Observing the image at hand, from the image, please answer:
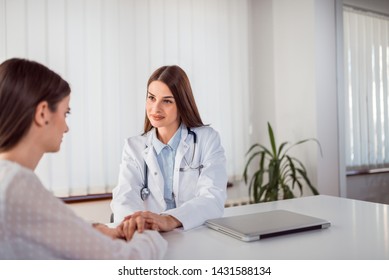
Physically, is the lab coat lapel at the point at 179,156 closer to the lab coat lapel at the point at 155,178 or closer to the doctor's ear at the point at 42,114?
the lab coat lapel at the point at 155,178

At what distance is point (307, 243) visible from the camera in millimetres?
1110

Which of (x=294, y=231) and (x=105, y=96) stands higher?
(x=105, y=96)

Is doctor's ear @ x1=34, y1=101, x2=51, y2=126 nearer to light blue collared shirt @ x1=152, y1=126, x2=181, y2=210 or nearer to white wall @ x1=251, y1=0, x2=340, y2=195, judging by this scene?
light blue collared shirt @ x1=152, y1=126, x2=181, y2=210

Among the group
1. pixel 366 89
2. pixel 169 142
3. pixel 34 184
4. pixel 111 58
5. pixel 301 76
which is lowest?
pixel 34 184

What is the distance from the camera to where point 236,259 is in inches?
39.2

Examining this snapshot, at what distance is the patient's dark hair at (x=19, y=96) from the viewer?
0.83 metres

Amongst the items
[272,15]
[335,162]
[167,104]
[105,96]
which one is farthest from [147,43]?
[335,162]

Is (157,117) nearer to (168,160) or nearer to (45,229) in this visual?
(168,160)

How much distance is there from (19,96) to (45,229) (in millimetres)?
304

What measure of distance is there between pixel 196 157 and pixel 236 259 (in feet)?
2.90

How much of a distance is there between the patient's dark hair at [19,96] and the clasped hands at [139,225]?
0.47m

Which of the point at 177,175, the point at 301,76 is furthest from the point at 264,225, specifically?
the point at 301,76
